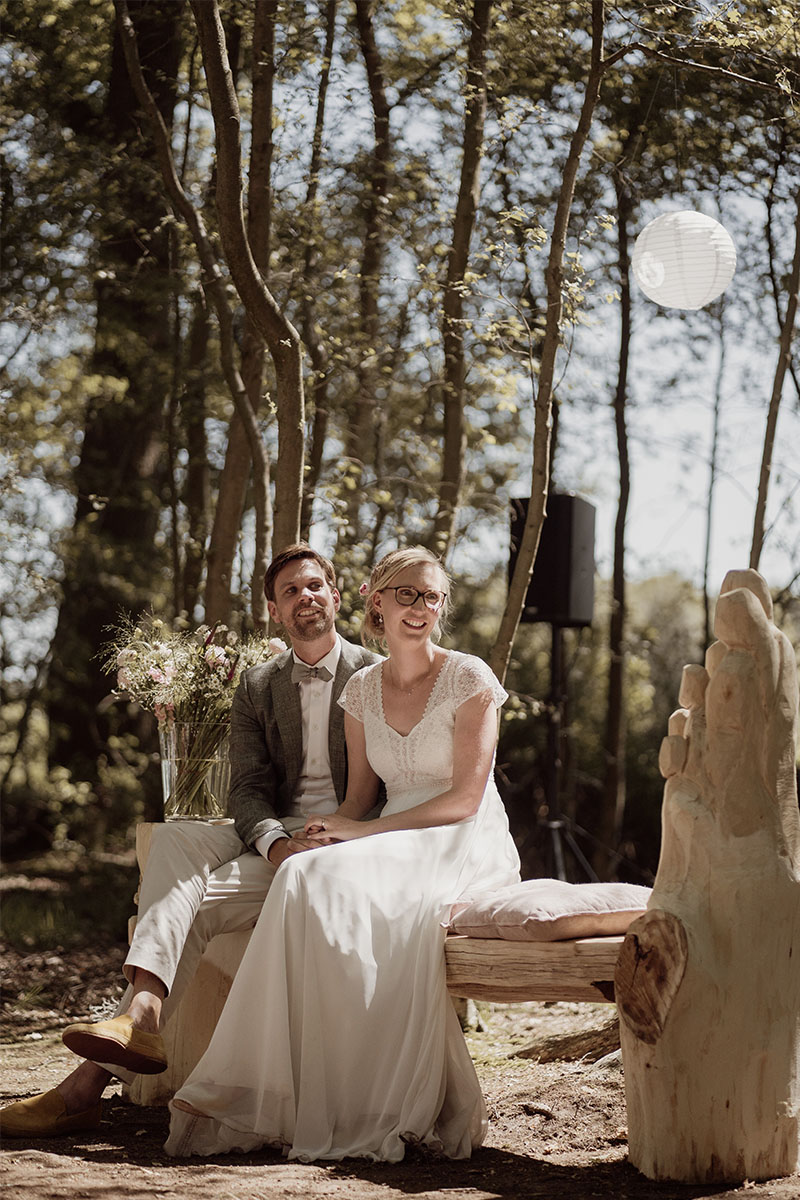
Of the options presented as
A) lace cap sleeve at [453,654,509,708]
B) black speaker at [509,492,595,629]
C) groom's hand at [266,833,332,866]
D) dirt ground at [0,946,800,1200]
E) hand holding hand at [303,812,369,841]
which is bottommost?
dirt ground at [0,946,800,1200]

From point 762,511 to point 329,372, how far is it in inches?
89.1

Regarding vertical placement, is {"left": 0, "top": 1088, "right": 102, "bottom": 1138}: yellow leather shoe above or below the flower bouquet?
below

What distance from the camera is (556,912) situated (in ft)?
9.12

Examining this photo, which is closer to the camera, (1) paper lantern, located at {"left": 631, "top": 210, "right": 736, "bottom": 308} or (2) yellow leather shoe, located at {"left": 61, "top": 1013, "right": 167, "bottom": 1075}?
(2) yellow leather shoe, located at {"left": 61, "top": 1013, "right": 167, "bottom": 1075}

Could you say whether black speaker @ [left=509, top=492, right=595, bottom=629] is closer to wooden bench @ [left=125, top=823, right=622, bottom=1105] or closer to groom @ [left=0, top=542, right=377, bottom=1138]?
groom @ [left=0, top=542, right=377, bottom=1138]

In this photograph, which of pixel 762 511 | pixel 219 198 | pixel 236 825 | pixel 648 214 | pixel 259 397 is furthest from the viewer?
pixel 648 214

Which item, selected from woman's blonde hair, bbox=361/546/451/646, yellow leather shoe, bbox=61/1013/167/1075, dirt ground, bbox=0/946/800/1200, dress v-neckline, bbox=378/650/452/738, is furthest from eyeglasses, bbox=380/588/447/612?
dirt ground, bbox=0/946/800/1200

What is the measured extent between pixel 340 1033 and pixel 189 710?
130 centimetres

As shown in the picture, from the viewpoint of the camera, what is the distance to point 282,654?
3750mm

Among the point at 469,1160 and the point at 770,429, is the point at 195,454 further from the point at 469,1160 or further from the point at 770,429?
the point at 469,1160

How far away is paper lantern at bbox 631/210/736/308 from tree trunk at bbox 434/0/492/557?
1052mm

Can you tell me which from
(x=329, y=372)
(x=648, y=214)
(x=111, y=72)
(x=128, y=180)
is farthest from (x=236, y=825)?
(x=111, y=72)

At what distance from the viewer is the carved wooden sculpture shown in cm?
247

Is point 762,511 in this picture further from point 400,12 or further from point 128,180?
point 128,180
